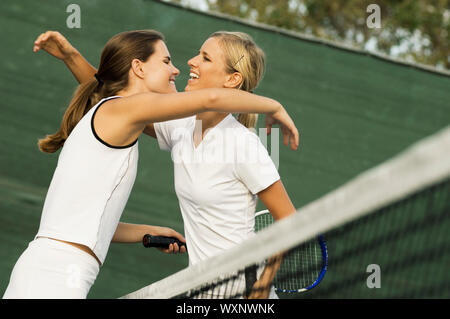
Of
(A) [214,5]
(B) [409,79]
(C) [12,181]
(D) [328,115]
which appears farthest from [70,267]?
(A) [214,5]

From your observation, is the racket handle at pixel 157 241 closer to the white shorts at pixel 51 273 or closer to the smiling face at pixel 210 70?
the white shorts at pixel 51 273

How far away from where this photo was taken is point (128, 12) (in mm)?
4383

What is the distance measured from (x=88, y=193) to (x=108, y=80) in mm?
577

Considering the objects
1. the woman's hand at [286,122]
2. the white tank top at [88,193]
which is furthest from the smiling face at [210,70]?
the white tank top at [88,193]

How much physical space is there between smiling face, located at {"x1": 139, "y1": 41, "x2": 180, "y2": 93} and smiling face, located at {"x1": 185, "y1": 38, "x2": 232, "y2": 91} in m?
0.10

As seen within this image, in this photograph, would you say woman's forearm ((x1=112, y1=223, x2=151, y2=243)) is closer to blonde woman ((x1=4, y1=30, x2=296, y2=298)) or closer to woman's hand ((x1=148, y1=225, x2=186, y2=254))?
woman's hand ((x1=148, y1=225, x2=186, y2=254))

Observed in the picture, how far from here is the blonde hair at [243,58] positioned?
2.50 metres

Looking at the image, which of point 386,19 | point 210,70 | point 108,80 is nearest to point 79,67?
point 108,80

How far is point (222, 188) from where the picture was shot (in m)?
2.24

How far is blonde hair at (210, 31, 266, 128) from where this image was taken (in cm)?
250

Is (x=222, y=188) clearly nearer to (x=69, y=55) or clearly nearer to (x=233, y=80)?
(x=233, y=80)

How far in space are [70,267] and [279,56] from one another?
2.77 meters

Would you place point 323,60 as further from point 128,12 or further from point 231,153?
point 231,153

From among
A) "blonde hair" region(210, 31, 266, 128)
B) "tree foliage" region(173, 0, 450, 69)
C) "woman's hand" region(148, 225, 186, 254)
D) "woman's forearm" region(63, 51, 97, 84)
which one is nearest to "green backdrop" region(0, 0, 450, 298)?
"woman's forearm" region(63, 51, 97, 84)
